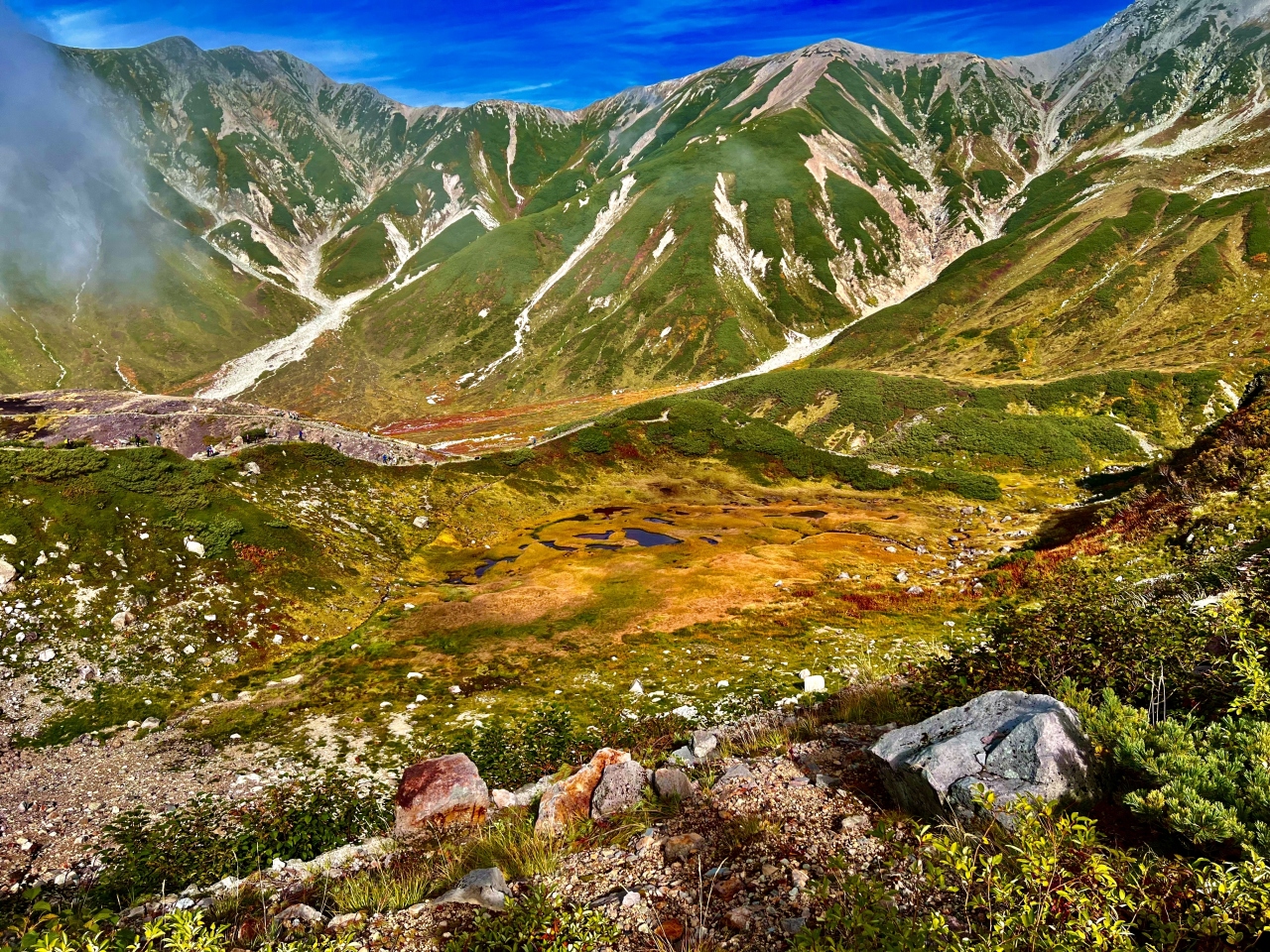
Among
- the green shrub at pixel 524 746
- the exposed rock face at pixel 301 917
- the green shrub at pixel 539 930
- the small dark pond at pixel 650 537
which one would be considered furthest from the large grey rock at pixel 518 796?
the small dark pond at pixel 650 537

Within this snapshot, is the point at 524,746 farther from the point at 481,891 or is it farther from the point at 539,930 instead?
the point at 539,930

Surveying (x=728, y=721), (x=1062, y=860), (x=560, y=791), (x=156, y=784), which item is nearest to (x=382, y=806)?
(x=156, y=784)

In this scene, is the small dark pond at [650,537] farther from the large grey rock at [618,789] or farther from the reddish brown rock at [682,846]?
the reddish brown rock at [682,846]

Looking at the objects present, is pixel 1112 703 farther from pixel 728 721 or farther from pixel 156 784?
pixel 156 784

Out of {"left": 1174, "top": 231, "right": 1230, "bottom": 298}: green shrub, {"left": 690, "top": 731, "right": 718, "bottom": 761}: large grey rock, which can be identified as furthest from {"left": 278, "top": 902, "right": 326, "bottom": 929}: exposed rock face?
{"left": 1174, "top": 231, "right": 1230, "bottom": 298}: green shrub

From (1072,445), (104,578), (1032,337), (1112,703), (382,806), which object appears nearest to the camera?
(1112,703)

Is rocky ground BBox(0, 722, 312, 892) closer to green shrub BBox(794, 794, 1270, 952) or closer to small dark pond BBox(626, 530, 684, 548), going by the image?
green shrub BBox(794, 794, 1270, 952)
